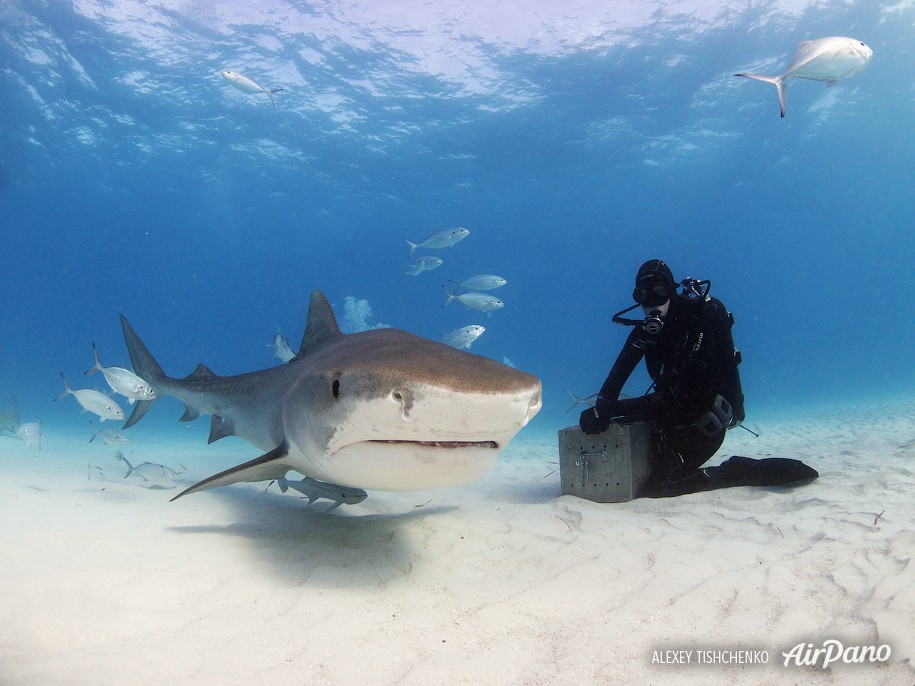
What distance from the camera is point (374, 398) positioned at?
199 centimetres

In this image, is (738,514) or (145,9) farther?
(145,9)

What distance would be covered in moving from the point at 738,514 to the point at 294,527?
11.8 feet

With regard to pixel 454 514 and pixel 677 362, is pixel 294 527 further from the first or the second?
pixel 677 362

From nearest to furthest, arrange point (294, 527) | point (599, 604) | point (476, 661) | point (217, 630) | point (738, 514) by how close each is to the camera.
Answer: point (476, 661), point (217, 630), point (599, 604), point (294, 527), point (738, 514)

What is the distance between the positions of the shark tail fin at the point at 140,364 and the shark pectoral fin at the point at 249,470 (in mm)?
3809

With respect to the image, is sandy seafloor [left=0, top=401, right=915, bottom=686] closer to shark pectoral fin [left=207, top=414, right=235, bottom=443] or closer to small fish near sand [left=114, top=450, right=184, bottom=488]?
shark pectoral fin [left=207, top=414, right=235, bottom=443]

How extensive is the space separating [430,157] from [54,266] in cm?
10142

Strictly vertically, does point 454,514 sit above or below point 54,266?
below

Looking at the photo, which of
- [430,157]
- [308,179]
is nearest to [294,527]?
[430,157]

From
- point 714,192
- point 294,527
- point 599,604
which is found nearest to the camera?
point 599,604

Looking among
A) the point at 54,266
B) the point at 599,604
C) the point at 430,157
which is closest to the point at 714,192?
the point at 430,157

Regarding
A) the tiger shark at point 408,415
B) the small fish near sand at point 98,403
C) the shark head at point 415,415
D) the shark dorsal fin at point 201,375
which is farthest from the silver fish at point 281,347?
the shark head at point 415,415

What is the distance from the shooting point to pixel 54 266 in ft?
318

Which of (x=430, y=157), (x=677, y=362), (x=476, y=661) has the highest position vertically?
(x=430, y=157)
